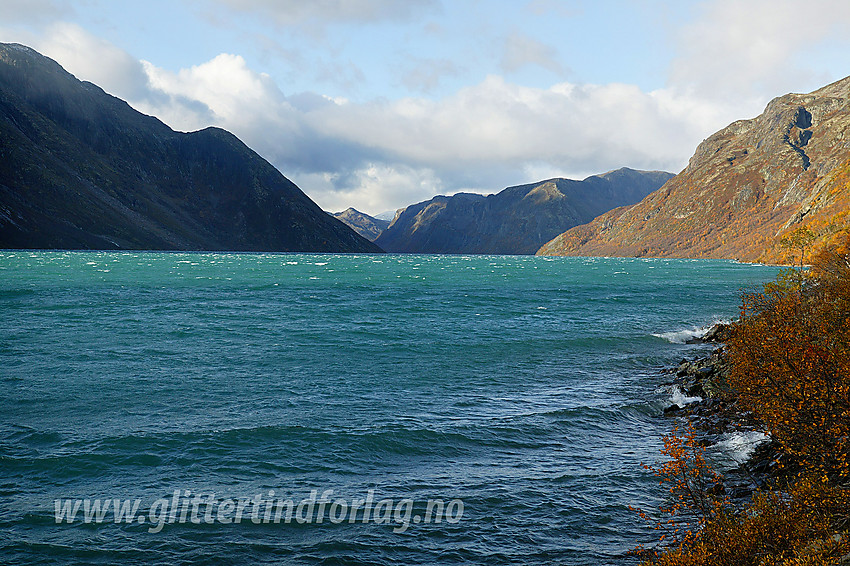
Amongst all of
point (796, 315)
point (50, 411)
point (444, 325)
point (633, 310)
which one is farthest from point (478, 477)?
point (633, 310)

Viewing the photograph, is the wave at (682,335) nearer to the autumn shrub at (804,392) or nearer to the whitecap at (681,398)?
the whitecap at (681,398)

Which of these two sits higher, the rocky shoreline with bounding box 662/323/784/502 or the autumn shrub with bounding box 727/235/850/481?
the autumn shrub with bounding box 727/235/850/481

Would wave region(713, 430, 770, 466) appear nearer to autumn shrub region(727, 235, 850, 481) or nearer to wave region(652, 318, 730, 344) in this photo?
autumn shrub region(727, 235, 850, 481)

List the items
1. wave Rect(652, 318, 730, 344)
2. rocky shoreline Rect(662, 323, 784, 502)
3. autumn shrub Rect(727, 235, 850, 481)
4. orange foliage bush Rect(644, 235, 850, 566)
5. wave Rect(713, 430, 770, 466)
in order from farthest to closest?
1. wave Rect(652, 318, 730, 344)
2. wave Rect(713, 430, 770, 466)
3. rocky shoreline Rect(662, 323, 784, 502)
4. autumn shrub Rect(727, 235, 850, 481)
5. orange foliage bush Rect(644, 235, 850, 566)

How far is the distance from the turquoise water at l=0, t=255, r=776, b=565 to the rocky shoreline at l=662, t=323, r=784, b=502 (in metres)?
1.73

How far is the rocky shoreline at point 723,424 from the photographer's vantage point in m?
16.7

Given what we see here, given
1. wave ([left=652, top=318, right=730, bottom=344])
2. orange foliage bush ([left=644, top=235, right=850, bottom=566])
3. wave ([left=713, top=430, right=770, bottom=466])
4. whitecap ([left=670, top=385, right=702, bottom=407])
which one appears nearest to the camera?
orange foliage bush ([left=644, top=235, right=850, bottom=566])

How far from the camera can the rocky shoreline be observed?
16719 millimetres

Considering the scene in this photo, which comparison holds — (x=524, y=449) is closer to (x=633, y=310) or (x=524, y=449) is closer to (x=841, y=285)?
(x=841, y=285)

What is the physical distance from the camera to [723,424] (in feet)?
73.7

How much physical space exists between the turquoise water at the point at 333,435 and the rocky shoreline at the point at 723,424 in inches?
68.0

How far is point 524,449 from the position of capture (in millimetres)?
Result: 20344

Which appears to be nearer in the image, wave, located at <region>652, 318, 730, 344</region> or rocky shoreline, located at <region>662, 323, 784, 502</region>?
rocky shoreline, located at <region>662, 323, 784, 502</region>

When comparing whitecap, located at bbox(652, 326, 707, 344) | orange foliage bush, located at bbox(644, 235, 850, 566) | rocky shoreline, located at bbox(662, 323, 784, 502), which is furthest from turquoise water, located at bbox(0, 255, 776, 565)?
orange foliage bush, located at bbox(644, 235, 850, 566)
